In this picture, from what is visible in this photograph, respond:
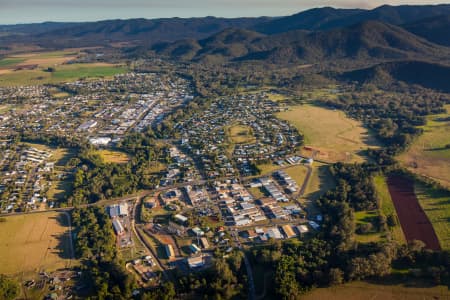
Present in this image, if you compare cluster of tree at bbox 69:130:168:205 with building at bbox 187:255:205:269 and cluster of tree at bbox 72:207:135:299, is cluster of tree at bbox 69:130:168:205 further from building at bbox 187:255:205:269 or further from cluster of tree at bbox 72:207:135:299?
building at bbox 187:255:205:269

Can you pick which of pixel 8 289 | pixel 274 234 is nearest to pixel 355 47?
pixel 274 234

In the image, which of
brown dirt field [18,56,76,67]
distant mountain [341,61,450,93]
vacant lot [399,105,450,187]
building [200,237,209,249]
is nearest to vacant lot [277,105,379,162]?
vacant lot [399,105,450,187]

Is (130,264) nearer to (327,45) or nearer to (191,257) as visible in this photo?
(191,257)

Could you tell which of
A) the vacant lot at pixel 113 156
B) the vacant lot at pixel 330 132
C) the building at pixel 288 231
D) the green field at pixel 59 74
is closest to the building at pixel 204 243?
the building at pixel 288 231

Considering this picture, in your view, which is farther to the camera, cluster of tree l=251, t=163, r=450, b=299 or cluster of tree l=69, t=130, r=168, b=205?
cluster of tree l=69, t=130, r=168, b=205

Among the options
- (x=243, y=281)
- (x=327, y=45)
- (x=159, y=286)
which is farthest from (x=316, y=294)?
(x=327, y=45)
